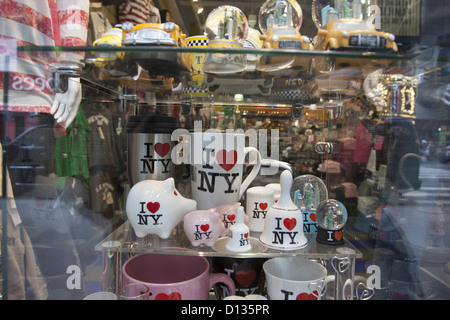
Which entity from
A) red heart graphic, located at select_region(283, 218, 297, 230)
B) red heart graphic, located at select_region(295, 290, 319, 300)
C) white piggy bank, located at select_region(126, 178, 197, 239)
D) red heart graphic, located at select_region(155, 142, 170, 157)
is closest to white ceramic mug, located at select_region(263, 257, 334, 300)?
red heart graphic, located at select_region(295, 290, 319, 300)

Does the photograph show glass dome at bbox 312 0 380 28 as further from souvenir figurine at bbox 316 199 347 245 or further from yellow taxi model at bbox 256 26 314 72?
souvenir figurine at bbox 316 199 347 245

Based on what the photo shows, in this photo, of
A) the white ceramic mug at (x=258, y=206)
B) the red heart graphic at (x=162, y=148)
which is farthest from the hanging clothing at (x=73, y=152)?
the white ceramic mug at (x=258, y=206)

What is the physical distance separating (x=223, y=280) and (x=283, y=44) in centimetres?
50

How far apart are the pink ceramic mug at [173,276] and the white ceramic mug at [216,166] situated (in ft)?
0.47

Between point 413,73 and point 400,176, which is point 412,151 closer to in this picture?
point 400,176

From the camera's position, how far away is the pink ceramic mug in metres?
0.54

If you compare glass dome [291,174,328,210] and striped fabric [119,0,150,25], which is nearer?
Answer: glass dome [291,174,328,210]

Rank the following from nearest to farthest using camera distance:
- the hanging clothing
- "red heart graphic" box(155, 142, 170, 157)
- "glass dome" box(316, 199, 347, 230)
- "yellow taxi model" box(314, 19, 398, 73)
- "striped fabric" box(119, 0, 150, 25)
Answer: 1. "yellow taxi model" box(314, 19, 398, 73)
2. "glass dome" box(316, 199, 347, 230)
3. "red heart graphic" box(155, 142, 170, 157)
4. the hanging clothing
5. "striped fabric" box(119, 0, 150, 25)

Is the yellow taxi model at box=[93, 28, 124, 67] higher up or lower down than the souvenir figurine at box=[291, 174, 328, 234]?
higher up

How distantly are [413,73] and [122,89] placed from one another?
77 cm

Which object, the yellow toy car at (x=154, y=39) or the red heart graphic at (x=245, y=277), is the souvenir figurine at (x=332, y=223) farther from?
the yellow toy car at (x=154, y=39)

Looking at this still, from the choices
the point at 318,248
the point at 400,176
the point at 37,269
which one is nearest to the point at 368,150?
the point at 400,176

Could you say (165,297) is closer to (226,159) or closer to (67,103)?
(226,159)

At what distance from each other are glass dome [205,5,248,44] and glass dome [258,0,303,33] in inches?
3.0
